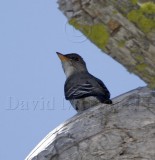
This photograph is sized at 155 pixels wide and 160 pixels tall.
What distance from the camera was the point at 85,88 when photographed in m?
11.9

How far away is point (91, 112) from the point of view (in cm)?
1061

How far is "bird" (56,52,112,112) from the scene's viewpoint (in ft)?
37.2

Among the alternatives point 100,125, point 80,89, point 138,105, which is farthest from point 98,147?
point 80,89

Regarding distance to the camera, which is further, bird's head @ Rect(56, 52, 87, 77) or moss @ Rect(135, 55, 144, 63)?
bird's head @ Rect(56, 52, 87, 77)

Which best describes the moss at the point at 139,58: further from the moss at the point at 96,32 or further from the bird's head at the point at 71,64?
the bird's head at the point at 71,64

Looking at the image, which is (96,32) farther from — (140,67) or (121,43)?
(140,67)

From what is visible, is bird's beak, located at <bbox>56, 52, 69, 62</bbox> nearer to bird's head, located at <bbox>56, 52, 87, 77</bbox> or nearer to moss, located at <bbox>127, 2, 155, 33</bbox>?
bird's head, located at <bbox>56, 52, 87, 77</bbox>

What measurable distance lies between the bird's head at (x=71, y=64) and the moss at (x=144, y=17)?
7.39m

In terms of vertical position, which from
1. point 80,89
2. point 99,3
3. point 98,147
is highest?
point 99,3

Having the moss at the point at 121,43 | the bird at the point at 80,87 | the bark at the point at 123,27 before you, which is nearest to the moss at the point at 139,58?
the bark at the point at 123,27

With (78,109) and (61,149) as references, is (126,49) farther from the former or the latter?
(78,109)

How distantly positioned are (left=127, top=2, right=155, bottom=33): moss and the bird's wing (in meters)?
4.22

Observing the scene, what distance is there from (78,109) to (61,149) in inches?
57.4

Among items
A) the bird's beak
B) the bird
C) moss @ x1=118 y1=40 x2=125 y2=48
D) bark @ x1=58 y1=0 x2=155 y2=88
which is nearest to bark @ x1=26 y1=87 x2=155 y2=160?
the bird
